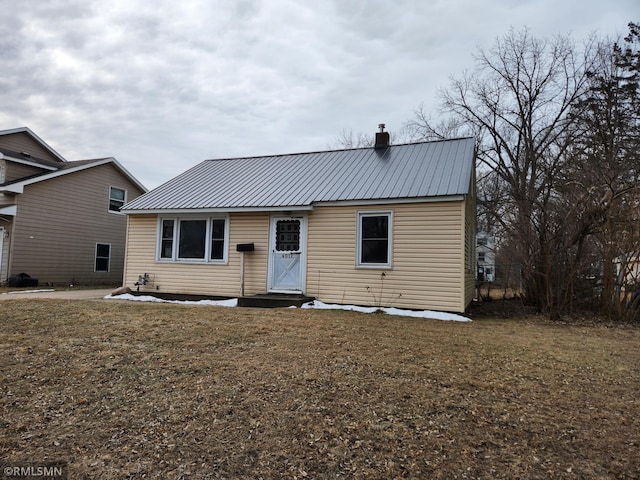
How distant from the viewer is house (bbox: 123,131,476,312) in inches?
372

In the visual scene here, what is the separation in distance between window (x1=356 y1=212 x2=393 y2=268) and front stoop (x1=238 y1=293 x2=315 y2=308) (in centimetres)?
176

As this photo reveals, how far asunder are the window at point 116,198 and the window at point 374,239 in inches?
558

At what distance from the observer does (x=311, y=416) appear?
3291 mm

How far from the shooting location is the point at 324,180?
11523mm

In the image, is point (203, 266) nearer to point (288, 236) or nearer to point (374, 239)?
point (288, 236)

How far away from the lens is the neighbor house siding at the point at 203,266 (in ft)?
36.3

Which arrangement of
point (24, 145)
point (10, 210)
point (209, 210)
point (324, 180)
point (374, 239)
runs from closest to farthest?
point (374, 239) < point (209, 210) < point (324, 180) < point (10, 210) < point (24, 145)

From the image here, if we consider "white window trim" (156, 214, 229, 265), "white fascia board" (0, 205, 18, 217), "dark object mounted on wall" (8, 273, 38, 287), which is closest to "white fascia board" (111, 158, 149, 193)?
"white fascia board" (0, 205, 18, 217)

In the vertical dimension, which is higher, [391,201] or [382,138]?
[382,138]

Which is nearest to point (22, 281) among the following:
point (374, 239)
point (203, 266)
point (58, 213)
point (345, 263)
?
point (58, 213)

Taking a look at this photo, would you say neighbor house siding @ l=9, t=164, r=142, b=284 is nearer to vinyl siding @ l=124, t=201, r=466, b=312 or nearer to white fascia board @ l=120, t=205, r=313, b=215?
vinyl siding @ l=124, t=201, r=466, b=312

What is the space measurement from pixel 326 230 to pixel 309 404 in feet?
23.4

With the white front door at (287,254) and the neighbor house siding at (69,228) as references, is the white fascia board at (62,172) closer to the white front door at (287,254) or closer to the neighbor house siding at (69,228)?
the neighbor house siding at (69,228)

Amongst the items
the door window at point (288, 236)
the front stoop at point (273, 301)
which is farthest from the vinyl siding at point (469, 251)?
the door window at point (288, 236)
